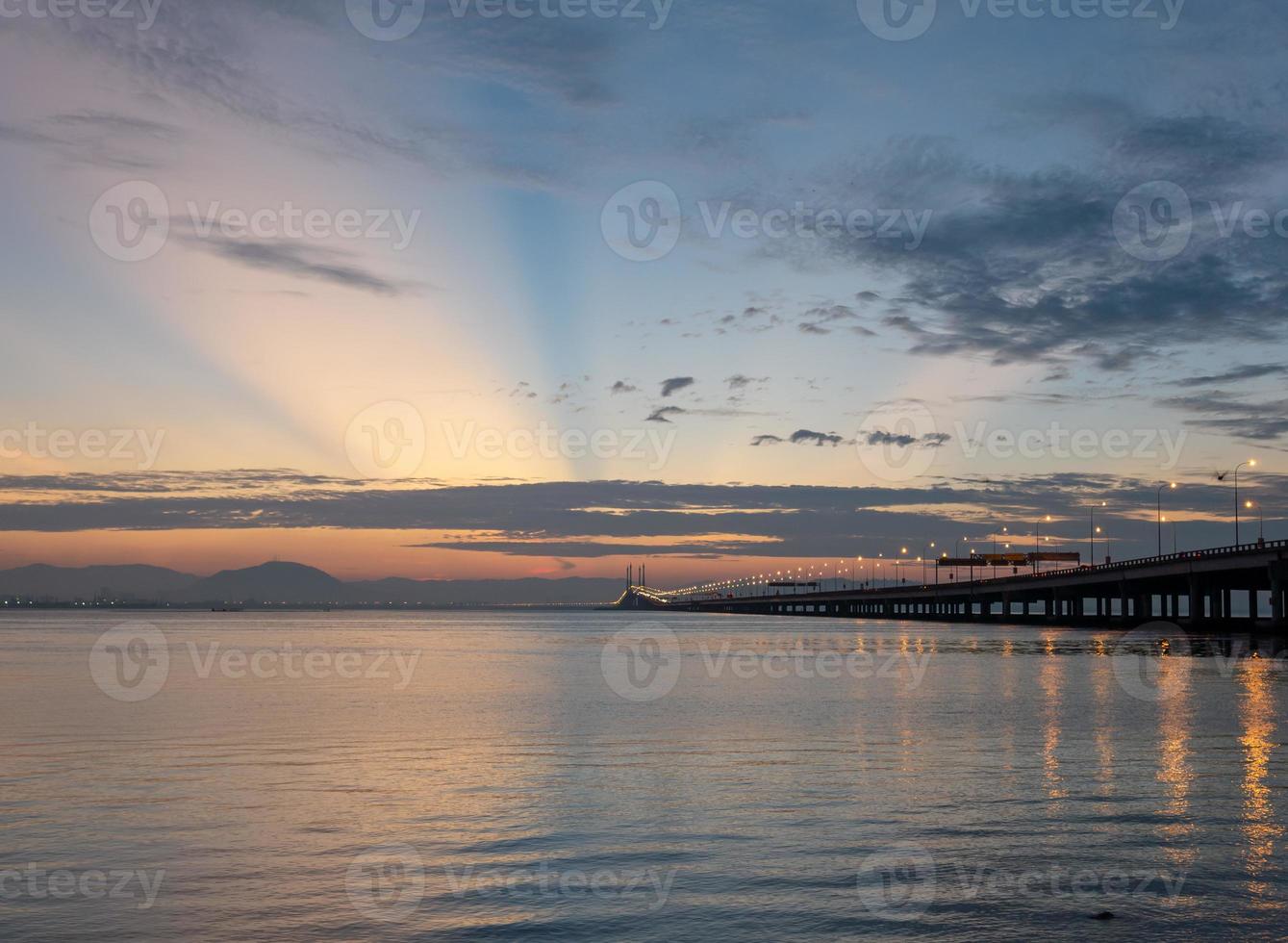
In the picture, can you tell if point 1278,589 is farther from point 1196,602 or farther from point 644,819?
point 644,819

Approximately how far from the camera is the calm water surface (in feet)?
57.6

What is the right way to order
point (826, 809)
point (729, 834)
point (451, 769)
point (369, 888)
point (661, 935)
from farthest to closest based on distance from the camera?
1. point (451, 769)
2. point (826, 809)
3. point (729, 834)
4. point (369, 888)
5. point (661, 935)

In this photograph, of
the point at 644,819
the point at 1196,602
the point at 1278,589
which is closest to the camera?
the point at 644,819

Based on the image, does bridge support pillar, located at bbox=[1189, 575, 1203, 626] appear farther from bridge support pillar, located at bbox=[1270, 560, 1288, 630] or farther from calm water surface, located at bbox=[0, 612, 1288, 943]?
calm water surface, located at bbox=[0, 612, 1288, 943]

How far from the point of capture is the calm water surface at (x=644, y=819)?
1756 cm

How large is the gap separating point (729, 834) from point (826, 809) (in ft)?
11.9

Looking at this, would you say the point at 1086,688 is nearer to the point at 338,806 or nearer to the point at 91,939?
the point at 338,806

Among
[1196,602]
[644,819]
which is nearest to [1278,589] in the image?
[1196,602]

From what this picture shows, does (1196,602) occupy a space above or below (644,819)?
above

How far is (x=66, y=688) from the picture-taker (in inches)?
2628

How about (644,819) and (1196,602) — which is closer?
(644,819)

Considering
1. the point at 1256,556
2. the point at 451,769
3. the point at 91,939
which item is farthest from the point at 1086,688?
the point at 1256,556

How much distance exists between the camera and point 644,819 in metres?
25.1

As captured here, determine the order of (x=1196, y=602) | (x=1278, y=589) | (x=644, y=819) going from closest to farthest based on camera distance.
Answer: (x=644, y=819) → (x=1278, y=589) → (x=1196, y=602)
